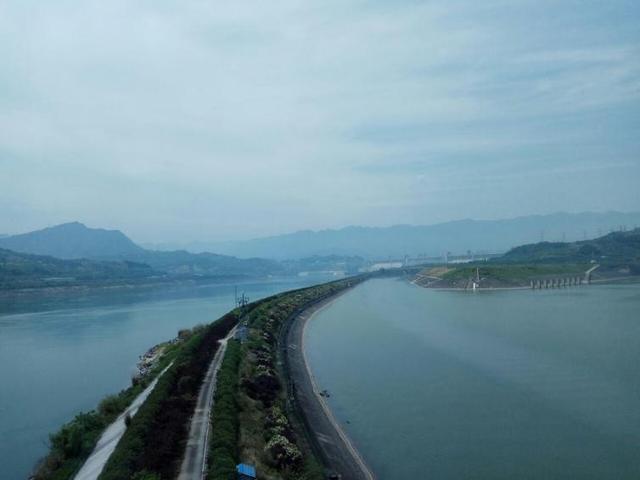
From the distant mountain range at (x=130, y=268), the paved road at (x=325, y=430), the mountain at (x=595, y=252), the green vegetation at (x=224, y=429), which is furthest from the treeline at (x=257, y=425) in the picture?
the mountain at (x=595, y=252)

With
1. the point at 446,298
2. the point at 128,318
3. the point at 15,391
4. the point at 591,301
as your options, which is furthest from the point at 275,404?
the point at 446,298

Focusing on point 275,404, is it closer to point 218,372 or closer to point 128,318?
point 218,372

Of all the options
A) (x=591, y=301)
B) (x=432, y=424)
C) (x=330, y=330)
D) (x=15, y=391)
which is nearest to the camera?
(x=432, y=424)

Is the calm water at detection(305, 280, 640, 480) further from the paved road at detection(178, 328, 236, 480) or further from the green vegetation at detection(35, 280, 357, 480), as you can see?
the paved road at detection(178, 328, 236, 480)

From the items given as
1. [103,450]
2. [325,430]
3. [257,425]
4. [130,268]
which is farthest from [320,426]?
[130,268]

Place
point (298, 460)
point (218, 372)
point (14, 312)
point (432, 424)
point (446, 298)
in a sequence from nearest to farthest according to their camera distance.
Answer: point (298, 460), point (432, 424), point (218, 372), point (14, 312), point (446, 298)

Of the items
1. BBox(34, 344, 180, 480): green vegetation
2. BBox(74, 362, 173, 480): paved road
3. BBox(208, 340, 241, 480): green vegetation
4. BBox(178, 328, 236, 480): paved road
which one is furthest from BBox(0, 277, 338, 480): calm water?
BBox(208, 340, 241, 480): green vegetation

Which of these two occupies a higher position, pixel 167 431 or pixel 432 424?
pixel 167 431

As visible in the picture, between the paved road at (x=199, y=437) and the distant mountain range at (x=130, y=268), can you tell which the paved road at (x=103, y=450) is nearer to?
the paved road at (x=199, y=437)
